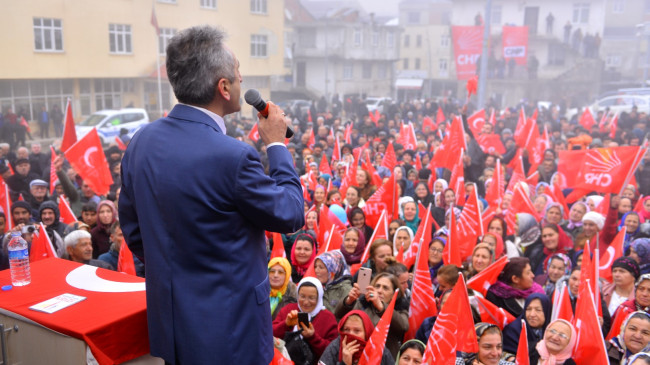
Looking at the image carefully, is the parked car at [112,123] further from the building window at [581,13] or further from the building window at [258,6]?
the building window at [581,13]

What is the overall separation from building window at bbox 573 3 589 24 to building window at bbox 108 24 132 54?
30782mm

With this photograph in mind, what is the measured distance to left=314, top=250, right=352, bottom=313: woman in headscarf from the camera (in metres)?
4.86

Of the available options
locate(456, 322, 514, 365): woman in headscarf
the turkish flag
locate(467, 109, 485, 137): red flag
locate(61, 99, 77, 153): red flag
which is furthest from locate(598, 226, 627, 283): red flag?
locate(467, 109, 485, 137): red flag

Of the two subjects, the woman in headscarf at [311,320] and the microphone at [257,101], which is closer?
the microphone at [257,101]

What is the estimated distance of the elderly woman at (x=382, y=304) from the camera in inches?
167

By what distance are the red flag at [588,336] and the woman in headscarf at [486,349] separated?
1.80 feet

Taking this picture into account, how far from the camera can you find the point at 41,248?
519cm

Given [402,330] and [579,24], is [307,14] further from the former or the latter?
[402,330]

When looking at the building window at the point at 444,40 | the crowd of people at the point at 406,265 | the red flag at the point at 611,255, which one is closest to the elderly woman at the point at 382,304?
the crowd of people at the point at 406,265

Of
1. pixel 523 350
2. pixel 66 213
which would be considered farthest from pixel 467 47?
pixel 523 350

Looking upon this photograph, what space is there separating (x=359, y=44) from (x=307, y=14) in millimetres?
4626

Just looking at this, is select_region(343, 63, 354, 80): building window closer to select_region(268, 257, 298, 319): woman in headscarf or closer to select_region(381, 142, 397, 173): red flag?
select_region(381, 142, 397, 173): red flag

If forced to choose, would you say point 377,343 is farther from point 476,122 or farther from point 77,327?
point 476,122

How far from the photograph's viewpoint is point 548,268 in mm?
5691
